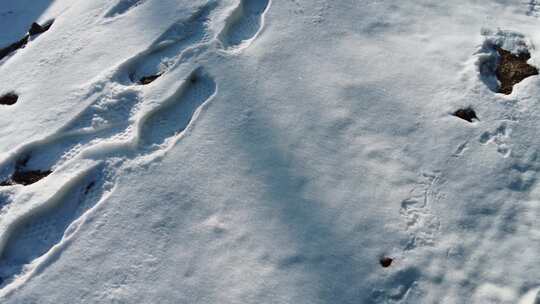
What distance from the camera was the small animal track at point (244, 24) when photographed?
3.61 m

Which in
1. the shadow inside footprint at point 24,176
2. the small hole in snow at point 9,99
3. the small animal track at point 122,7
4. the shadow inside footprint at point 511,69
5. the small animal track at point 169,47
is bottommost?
the shadow inside footprint at point 511,69

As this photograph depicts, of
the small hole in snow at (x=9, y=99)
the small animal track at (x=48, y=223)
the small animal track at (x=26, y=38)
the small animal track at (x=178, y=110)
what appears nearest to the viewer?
the small animal track at (x=48, y=223)

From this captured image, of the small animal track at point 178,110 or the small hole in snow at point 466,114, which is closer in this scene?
the small hole in snow at point 466,114

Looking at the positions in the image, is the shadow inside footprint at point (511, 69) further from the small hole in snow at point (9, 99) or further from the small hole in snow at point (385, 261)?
the small hole in snow at point (9, 99)

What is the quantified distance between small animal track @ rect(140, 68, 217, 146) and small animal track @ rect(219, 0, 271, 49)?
0.35 meters

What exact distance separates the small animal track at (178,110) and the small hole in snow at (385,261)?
56.0 inches

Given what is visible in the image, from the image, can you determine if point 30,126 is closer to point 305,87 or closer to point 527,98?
point 305,87

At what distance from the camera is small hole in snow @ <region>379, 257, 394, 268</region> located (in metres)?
2.53

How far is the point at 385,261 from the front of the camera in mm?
2541

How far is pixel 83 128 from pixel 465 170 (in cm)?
228

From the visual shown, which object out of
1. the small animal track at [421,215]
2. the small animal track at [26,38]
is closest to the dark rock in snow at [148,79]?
the small animal track at [26,38]

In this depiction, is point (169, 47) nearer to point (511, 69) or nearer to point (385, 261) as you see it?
point (385, 261)

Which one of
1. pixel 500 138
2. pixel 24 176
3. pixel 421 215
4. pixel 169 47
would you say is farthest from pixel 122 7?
pixel 500 138

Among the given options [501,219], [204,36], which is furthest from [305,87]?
[501,219]
